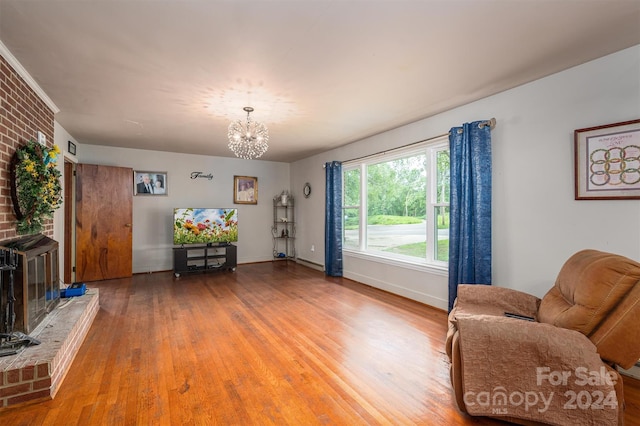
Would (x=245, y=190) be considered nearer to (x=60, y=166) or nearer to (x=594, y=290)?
(x=60, y=166)

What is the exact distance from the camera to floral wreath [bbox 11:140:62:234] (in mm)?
2430

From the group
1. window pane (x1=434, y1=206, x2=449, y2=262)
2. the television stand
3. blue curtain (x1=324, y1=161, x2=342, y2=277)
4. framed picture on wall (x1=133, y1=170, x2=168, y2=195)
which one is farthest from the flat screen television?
window pane (x1=434, y1=206, x2=449, y2=262)

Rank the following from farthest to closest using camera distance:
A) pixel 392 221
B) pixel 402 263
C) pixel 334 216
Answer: pixel 334 216 < pixel 392 221 < pixel 402 263

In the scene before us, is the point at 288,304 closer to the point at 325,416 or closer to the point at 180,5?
the point at 325,416

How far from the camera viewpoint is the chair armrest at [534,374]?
1.54 metres

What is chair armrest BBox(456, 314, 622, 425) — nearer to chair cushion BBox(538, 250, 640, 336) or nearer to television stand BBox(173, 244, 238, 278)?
chair cushion BBox(538, 250, 640, 336)

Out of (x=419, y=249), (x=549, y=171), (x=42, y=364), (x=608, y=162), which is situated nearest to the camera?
(x=42, y=364)

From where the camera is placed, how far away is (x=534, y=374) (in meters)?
1.63

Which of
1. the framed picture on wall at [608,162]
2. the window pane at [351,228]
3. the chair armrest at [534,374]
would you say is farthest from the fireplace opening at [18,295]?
the framed picture on wall at [608,162]

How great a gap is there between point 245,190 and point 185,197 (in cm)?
128

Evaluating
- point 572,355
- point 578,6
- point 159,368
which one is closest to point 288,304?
point 159,368

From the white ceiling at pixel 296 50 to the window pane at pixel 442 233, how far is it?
4.07 ft

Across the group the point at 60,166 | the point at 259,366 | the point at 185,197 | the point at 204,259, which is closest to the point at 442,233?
the point at 259,366

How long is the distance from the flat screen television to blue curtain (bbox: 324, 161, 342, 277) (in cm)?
202
